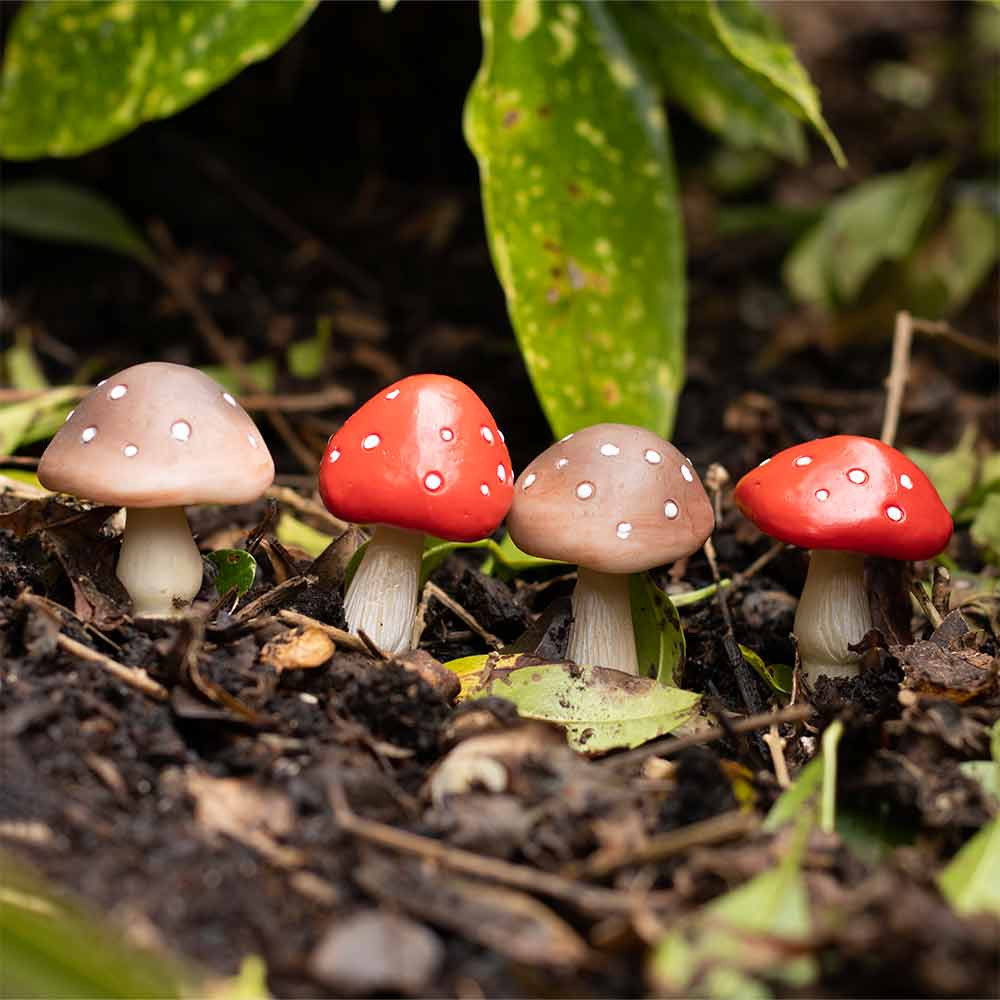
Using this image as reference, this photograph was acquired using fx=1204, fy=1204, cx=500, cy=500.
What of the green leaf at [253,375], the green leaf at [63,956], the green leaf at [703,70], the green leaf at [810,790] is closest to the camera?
the green leaf at [63,956]

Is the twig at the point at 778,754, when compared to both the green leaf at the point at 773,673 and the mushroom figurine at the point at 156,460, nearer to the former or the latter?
the green leaf at the point at 773,673

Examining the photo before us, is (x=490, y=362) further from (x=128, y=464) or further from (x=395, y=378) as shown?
(x=128, y=464)

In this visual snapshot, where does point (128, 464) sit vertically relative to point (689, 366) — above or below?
above

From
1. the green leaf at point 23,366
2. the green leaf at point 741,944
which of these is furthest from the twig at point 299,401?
the green leaf at point 741,944

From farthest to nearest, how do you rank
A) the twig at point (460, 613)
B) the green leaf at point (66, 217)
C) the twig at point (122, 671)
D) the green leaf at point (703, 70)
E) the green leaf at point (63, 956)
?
1. the green leaf at point (66, 217)
2. the green leaf at point (703, 70)
3. the twig at point (460, 613)
4. the twig at point (122, 671)
5. the green leaf at point (63, 956)

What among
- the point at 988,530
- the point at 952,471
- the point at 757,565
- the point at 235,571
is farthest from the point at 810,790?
the point at 952,471

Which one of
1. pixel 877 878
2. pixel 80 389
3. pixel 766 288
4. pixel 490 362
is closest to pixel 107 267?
pixel 80 389

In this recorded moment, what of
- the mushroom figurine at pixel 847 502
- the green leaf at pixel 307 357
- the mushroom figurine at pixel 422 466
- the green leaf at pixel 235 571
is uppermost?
the mushroom figurine at pixel 422 466
